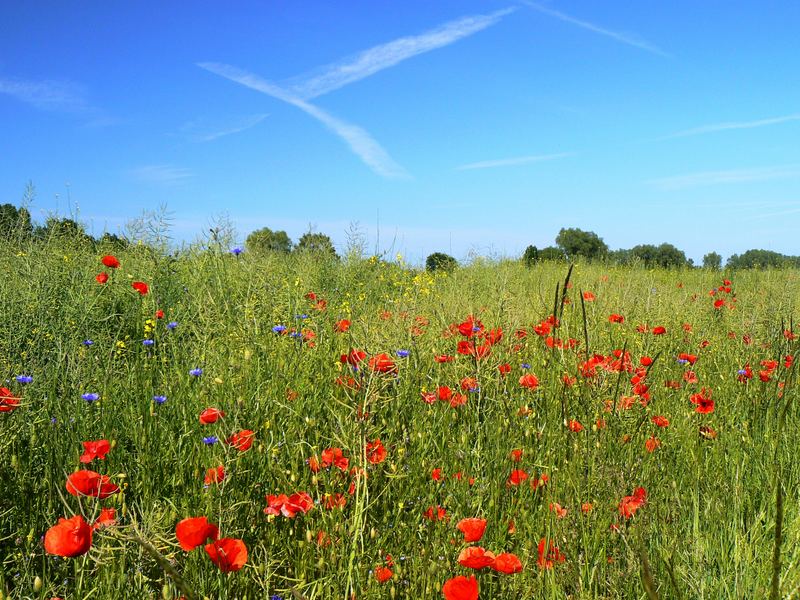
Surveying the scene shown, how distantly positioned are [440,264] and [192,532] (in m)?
8.03

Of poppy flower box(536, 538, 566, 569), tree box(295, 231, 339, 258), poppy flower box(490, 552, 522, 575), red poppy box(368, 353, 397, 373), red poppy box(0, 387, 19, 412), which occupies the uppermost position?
tree box(295, 231, 339, 258)

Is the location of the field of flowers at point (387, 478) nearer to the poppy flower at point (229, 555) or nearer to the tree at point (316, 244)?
the poppy flower at point (229, 555)

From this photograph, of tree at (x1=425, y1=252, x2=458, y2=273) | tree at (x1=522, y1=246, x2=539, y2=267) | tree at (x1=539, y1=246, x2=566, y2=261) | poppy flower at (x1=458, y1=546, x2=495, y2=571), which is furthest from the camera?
tree at (x1=539, y1=246, x2=566, y2=261)

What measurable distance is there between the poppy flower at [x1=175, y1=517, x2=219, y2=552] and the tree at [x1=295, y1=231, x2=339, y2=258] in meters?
6.08

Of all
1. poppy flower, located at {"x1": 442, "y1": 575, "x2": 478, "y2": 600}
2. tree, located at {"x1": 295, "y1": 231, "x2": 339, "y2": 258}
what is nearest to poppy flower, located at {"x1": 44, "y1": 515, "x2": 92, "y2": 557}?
poppy flower, located at {"x1": 442, "y1": 575, "x2": 478, "y2": 600}

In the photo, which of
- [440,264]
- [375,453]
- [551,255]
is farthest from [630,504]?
[551,255]

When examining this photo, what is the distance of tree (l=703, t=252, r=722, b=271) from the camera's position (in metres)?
12.5

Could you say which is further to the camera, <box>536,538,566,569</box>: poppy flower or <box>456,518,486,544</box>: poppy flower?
<box>536,538,566,569</box>: poppy flower

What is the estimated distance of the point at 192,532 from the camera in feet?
3.27

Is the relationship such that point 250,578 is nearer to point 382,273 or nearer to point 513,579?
point 513,579

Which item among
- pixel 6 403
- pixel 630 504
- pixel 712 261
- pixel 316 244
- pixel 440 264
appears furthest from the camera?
pixel 712 261

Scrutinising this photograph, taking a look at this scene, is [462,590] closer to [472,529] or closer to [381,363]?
[472,529]

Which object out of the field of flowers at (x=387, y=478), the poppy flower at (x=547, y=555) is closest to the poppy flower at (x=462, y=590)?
the field of flowers at (x=387, y=478)

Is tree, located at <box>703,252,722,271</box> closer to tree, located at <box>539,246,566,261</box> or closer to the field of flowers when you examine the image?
tree, located at <box>539,246,566,261</box>
